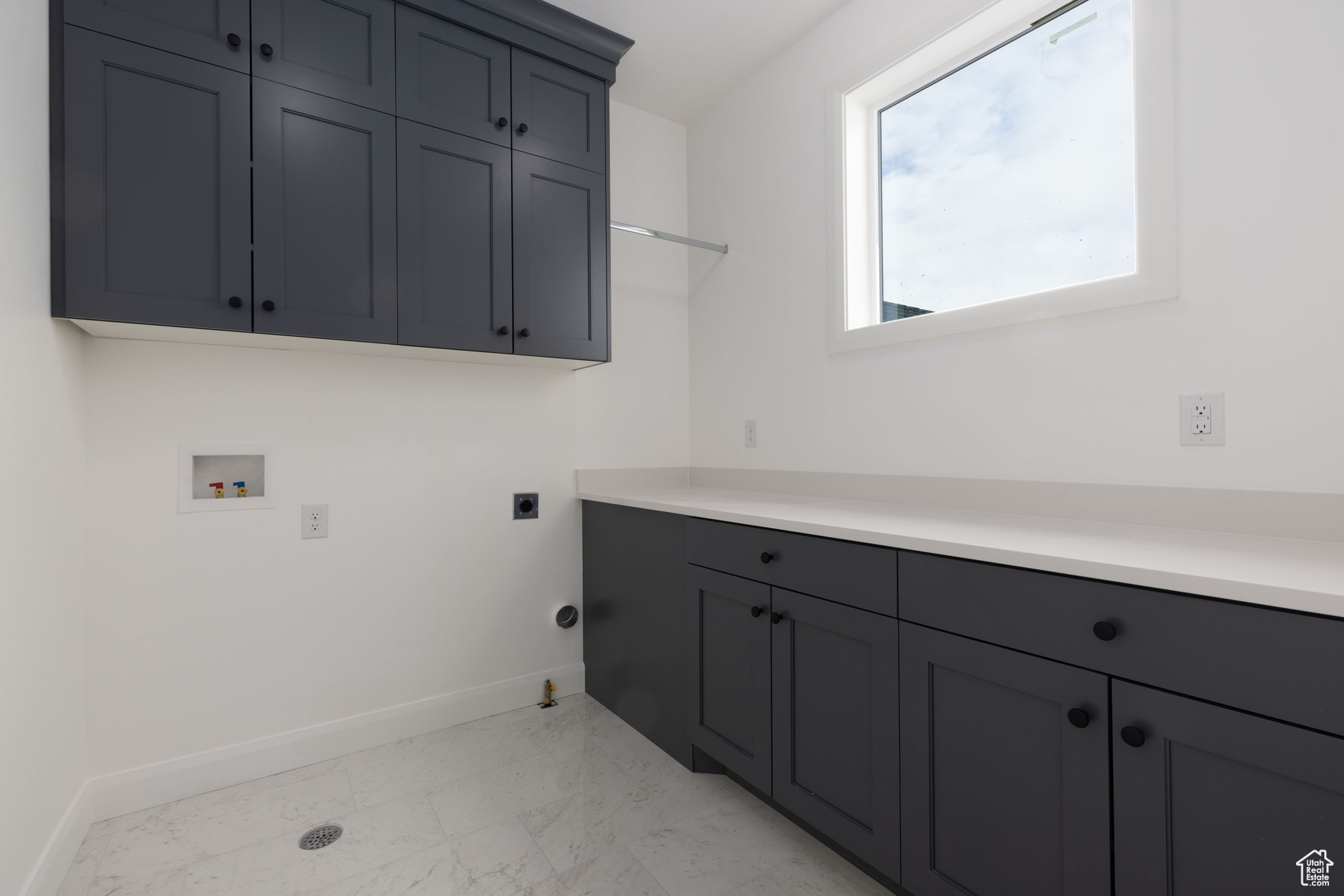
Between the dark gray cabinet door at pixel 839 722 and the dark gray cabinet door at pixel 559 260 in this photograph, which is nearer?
the dark gray cabinet door at pixel 839 722

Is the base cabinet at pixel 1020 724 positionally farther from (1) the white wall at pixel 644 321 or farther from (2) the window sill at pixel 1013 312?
(1) the white wall at pixel 644 321

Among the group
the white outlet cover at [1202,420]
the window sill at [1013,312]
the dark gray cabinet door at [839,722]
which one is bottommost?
the dark gray cabinet door at [839,722]

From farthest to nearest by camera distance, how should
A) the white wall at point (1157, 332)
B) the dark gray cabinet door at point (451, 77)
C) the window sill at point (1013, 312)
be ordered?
the dark gray cabinet door at point (451, 77), the window sill at point (1013, 312), the white wall at point (1157, 332)

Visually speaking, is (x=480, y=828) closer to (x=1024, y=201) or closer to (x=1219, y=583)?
(x=1219, y=583)

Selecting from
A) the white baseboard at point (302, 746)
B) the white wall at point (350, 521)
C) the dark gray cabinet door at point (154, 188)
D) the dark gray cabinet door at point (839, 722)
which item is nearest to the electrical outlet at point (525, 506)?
the white wall at point (350, 521)

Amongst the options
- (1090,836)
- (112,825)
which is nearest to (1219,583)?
(1090,836)

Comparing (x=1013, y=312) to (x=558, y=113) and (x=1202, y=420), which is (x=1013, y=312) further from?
(x=558, y=113)

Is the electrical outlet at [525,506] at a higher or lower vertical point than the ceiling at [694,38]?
lower

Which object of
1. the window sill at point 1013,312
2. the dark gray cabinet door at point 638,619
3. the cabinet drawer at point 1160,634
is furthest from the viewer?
the dark gray cabinet door at point 638,619

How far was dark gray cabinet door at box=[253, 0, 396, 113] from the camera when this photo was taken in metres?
1.77

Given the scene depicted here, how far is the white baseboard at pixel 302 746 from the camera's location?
1849mm

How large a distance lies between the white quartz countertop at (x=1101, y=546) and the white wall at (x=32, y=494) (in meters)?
1.61

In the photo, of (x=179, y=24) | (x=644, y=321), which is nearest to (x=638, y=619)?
(x=644, y=321)

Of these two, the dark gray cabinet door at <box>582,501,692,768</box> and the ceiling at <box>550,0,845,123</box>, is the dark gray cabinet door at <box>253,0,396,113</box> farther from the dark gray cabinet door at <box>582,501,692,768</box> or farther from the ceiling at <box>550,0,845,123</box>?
the dark gray cabinet door at <box>582,501,692,768</box>
